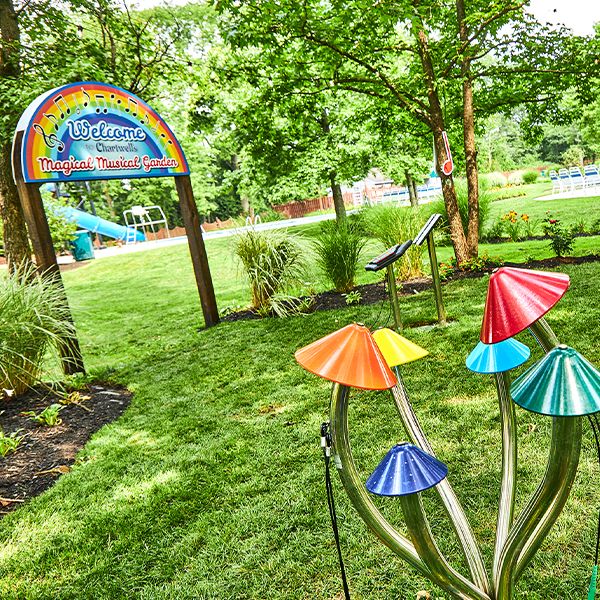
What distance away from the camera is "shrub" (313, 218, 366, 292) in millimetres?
6402

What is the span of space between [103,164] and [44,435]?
3.01m

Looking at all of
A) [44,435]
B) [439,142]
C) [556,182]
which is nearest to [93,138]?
[44,435]

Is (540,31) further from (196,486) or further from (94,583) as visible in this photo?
(94,583)

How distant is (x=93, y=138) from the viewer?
16.4 feet

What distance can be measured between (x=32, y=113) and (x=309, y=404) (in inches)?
148

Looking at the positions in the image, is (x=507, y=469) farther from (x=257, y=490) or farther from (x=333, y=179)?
(x=333, y=179)

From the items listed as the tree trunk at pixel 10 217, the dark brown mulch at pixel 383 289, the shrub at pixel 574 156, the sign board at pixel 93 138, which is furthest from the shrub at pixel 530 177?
the tree trunk at pixel 10 217

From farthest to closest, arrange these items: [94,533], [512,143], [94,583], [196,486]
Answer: [512,143] → [196,486] → [94,533] → [94,583]

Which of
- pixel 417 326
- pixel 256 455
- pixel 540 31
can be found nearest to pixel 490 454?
pixel 256 455

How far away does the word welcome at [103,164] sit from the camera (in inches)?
182

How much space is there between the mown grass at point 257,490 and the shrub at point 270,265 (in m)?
1.41

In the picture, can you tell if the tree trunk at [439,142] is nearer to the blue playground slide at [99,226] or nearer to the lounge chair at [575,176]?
the lounge chair at [575,176]

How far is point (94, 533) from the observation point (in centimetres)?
230

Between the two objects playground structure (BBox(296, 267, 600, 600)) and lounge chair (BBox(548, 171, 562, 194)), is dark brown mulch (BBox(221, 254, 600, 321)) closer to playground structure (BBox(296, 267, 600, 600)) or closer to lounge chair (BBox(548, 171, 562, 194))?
playground structure (BBox(296, 267, 600, 600))
